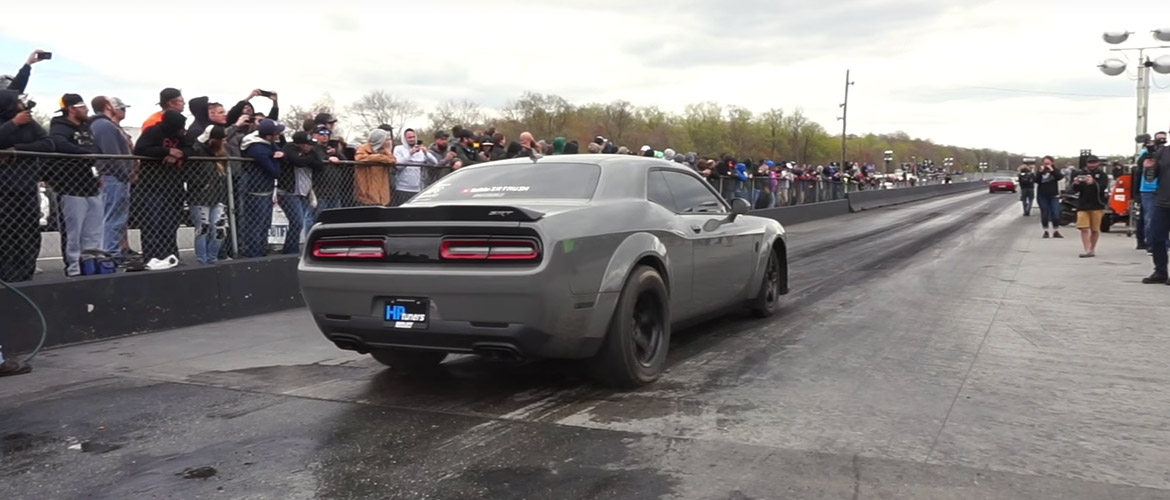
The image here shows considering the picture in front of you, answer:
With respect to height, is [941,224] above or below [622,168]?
below

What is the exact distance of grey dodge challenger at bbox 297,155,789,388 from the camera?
493cm

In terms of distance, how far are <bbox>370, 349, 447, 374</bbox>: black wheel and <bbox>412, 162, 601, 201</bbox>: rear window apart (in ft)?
3.68

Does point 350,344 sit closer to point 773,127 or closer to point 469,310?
point 469,310

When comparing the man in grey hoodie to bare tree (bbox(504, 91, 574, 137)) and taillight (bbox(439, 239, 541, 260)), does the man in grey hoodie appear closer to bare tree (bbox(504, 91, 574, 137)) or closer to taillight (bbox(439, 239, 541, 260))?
taillight (bbox(439, 239, 541, 260))

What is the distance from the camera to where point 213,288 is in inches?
342

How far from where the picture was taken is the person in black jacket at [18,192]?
23.7 feet

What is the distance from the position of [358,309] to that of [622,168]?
2.14 metres

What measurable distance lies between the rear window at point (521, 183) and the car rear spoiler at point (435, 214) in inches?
36.3

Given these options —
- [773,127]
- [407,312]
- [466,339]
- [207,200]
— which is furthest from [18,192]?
[773,127]

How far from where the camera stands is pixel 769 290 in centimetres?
844

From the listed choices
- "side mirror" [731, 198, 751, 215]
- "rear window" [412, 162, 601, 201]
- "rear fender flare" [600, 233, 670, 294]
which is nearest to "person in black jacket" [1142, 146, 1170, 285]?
"side mirror" [731, 198, 751, 215]

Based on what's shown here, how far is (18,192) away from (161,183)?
1.38 meters

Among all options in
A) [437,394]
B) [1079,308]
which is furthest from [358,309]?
[1079,308]

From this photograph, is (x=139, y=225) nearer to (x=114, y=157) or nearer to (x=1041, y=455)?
(x=114, y=157)
